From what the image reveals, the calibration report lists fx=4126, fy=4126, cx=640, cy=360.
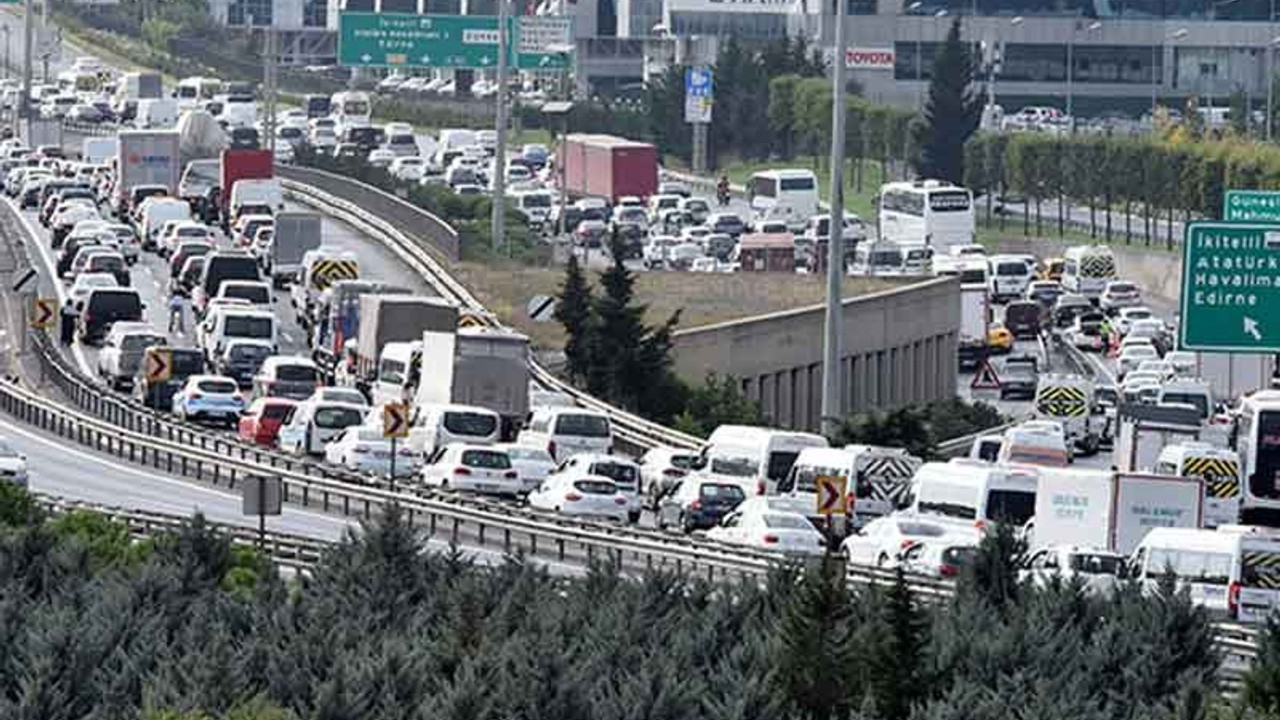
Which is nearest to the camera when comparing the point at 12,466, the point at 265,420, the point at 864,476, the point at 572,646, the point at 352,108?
the point at 572,646

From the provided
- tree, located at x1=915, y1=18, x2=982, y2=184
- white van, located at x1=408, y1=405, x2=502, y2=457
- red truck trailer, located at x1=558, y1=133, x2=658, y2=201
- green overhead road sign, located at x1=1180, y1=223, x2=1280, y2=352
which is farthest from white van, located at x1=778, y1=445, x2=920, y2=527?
tree, located at x1=915, y1=18, x2=982, y2=184

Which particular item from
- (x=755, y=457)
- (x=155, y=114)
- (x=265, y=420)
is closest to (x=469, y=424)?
(x=265, y=420)

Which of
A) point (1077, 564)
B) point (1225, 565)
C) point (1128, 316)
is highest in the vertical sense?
point (1077, 564)

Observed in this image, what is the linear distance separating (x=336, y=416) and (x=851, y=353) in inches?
1067

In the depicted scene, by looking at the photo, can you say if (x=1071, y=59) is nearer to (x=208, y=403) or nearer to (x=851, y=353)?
(x=851, y=353)

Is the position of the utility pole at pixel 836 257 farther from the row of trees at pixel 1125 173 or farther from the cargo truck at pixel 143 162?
the row of trees at pixel 1125 173

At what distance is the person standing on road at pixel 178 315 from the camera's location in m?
83.2

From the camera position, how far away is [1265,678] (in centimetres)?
3288

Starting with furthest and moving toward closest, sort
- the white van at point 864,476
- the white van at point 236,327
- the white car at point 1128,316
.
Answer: the white car at point 1128,316 → the white van at point 236,327 → the white van at point 864,476

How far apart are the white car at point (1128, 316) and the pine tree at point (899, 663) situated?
67.1 m

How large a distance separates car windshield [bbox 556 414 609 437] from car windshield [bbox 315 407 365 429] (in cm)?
336

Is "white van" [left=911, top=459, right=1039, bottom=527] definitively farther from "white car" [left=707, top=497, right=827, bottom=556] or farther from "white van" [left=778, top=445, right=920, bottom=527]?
"white car" [left=707, top=497, right=827, bottom=556]

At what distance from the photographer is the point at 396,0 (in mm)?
199625

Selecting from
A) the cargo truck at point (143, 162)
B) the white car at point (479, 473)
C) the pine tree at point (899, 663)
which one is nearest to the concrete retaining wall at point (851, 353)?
the white car at point (479, 473)
